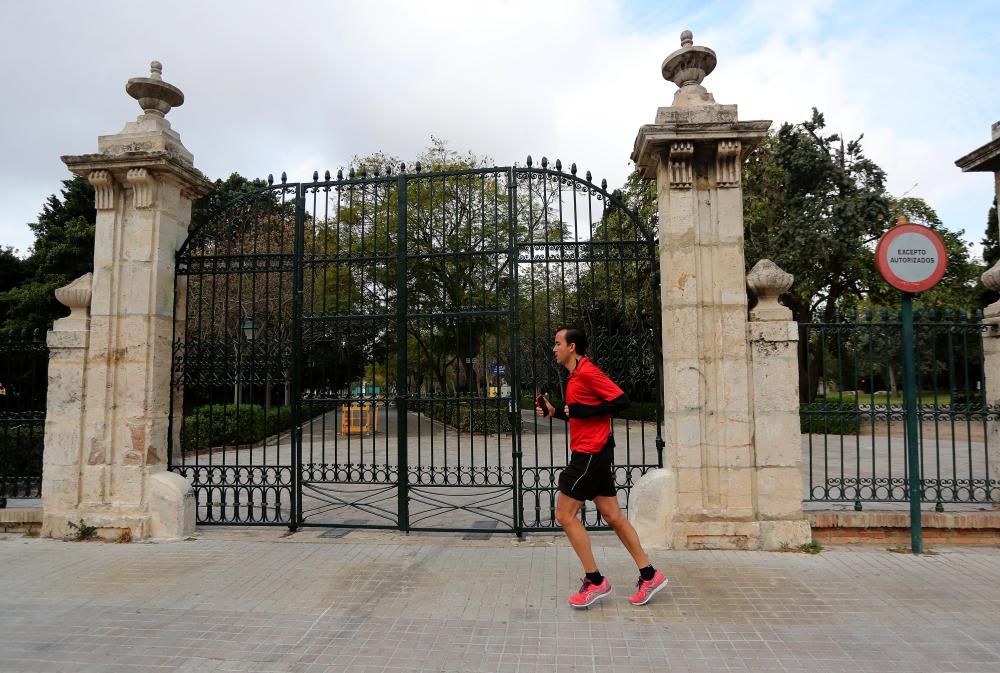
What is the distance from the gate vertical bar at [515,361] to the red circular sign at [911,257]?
3.42 m

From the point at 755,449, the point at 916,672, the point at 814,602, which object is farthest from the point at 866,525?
the point at 916,672

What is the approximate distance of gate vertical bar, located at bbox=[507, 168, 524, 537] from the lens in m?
5.86

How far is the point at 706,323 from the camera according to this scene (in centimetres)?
556

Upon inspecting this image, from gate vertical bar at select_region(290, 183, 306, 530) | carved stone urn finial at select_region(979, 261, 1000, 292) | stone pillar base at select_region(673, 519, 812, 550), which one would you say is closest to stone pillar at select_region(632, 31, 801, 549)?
stone pillar base at select_region(673, 519, 812, 550)

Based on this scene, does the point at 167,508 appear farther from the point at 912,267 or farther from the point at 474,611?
the point at 912,267

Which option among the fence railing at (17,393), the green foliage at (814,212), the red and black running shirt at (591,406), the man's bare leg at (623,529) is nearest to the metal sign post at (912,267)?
the man's bare leg at (623,529)

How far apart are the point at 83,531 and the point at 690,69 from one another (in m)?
7.84

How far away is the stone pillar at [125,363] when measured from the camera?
235 inches

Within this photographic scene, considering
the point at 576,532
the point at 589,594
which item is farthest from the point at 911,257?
the point at 589,594

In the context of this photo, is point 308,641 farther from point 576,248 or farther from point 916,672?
point 576,248

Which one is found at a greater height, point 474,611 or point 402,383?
point 402,383

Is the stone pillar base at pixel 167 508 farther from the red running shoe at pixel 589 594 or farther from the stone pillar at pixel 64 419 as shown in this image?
the red running shoe at pixel 589 594

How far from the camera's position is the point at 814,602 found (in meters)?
4.20

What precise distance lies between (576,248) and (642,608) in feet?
11.4
